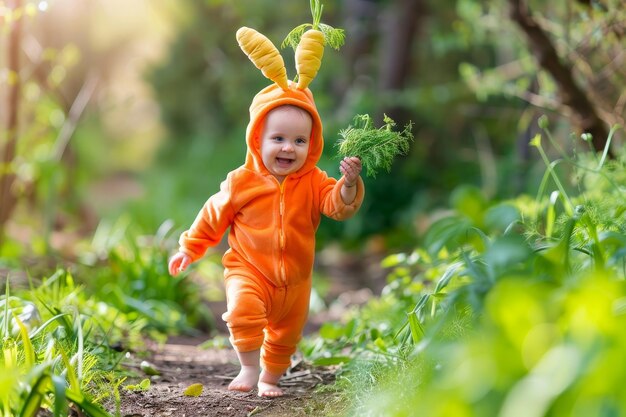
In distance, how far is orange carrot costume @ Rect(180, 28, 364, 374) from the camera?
2.66 m

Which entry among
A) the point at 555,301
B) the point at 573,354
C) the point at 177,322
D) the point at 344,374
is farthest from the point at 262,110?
the point at 177,322

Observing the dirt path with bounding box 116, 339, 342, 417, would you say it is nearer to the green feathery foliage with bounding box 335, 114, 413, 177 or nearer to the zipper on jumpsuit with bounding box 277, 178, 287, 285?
the zipper on jumpsuit with bounding box 277, 178, 287, 285

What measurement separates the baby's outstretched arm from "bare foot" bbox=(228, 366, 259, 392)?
668 millimetres

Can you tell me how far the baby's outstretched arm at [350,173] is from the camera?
100 inches

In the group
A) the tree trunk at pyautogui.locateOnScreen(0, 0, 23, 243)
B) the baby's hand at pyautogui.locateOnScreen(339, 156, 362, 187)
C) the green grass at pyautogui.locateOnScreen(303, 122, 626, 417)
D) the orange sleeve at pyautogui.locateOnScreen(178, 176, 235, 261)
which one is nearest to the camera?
the green grass at pyautogui.locateOnScreen(303, 122, 626, 417)

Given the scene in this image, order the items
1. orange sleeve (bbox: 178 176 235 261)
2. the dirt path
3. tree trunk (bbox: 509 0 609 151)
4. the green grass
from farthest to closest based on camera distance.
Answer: tree trunk (bbox: 509 0 609 151), orange sleeve (bbox: 178 176 235 261), the dirt path, the green grass

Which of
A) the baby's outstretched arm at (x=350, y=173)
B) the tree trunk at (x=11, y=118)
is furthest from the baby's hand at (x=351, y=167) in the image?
the tree trunk at (x=11, y=118)

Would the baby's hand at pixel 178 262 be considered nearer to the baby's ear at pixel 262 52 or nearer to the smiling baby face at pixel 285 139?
the smiling baby face at pixel 285 139

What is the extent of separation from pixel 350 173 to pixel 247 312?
0.56 metres

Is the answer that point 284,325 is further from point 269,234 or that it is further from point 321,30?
point 321,30

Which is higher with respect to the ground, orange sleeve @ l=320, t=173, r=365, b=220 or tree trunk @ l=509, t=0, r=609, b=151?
tree trunk @ l=509, t=0, r=609, b=151

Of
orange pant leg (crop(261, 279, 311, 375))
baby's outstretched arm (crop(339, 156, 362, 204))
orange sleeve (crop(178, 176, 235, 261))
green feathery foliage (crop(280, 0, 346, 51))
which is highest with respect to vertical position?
green feathery foliage (crop(280, 0, 346, 51))

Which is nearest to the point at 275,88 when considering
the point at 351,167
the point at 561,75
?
the point at 351,167

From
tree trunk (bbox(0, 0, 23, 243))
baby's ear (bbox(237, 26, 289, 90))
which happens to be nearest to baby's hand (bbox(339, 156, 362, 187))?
baby's ear (bbox(237, 26, 289, 90))
